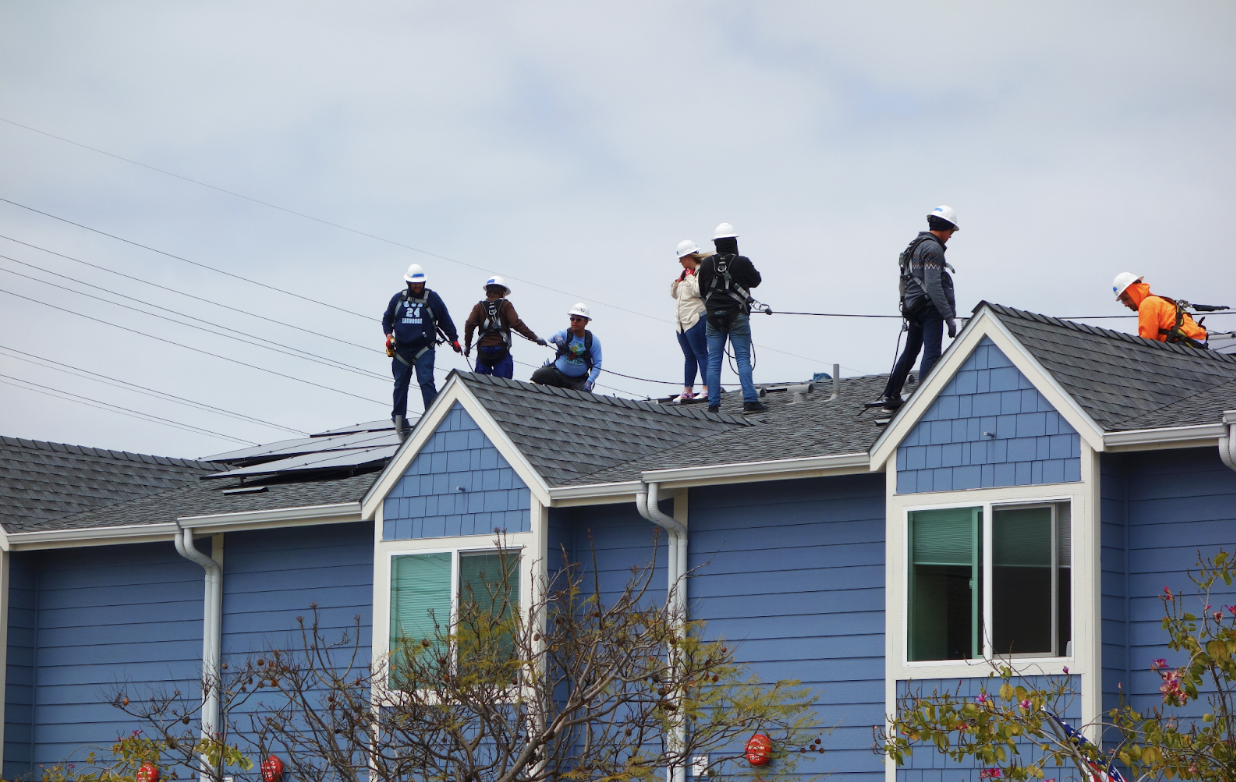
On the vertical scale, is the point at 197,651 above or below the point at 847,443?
below

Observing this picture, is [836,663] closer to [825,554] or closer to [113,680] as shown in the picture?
[825,554]

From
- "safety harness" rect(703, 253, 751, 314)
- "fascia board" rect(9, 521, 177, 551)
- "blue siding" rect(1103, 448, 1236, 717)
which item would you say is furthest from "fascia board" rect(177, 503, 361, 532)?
"blue siding" rect(1103, 448, 1236, 717)

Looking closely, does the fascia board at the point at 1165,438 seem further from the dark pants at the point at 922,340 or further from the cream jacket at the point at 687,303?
the cream jacket at the point at 687,303

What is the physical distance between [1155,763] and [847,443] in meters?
5.05

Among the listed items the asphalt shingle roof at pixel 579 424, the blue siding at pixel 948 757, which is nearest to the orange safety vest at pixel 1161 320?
the asphalt shingle roof at pixel 579 424

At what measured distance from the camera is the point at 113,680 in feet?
63.9

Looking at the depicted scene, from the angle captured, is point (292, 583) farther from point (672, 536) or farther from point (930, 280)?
point (930, 280)

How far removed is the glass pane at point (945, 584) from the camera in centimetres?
1409

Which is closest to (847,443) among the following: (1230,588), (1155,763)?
(1230,588)

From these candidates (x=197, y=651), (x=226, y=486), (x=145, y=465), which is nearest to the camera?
(x=197, y=651)

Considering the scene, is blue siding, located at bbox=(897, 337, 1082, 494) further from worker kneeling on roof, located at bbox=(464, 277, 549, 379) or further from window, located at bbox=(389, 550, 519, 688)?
worker kneeling on roof, located at bbox=(464, 277, 549, 379)

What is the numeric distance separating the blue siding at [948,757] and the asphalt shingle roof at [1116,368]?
6.81 feet

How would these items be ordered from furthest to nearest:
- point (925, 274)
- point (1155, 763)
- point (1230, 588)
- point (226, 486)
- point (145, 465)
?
point (145, 465) < point (226, 486) < point (925, 274) < point (1230, 588) < point (1155, 763)

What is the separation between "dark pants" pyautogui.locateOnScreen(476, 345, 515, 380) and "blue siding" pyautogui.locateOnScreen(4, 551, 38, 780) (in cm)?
525
